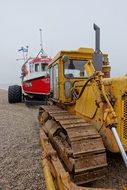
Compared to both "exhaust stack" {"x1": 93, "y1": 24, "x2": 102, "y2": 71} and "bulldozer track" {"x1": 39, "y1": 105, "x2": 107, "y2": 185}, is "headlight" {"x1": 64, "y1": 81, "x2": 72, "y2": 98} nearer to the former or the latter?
"exhaust stack" {"x1": 93, "y1": 24, "x2": 102, "y2": 71}

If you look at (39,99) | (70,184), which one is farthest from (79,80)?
(39,99)

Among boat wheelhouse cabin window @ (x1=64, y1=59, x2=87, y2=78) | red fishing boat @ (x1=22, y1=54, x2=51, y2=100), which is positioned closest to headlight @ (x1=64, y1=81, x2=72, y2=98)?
boat wheelhouse cabin window @ (x1=64, y1=59, x2=87, y2=78)

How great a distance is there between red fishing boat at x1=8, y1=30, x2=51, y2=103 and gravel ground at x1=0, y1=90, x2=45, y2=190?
5.48 metres

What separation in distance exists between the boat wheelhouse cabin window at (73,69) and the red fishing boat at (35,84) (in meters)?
7.84

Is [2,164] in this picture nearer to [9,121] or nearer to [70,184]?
[70,184]

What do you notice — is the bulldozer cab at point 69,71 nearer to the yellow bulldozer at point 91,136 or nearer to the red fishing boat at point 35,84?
the yellow bulldozer at point 91,136

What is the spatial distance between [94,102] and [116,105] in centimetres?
59

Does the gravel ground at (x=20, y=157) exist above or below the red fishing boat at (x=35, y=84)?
below

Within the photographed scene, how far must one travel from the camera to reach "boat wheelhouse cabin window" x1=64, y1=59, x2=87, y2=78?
22.8ft

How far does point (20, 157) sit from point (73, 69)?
7.90ft

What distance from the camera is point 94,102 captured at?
196 inches

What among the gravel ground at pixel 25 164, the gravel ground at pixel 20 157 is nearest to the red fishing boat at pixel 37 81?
the gravel ground at pixel 20 157

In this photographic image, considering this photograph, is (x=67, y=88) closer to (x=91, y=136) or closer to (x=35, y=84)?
(x=91, y=136)

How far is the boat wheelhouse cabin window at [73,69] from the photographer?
6943 mm
